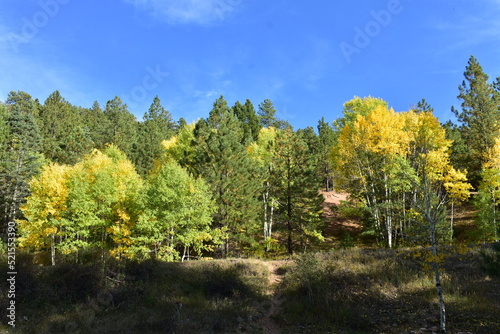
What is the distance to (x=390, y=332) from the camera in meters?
11.0

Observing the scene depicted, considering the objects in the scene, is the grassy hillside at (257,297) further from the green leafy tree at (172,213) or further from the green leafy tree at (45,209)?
the green leafy tree at (45,209)

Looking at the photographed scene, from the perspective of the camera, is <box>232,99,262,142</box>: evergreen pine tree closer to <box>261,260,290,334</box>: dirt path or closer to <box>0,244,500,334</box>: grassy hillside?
<box>261,260,290,334</box>: dirt path

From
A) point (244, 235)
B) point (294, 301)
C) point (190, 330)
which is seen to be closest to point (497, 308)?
point (294, 301)

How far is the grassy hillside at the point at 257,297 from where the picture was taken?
11641 mm

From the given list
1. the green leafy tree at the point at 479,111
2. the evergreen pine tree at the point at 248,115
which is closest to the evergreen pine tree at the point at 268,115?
the evergreen pine tree at the point at 248,115

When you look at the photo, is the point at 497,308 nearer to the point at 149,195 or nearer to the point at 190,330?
the point at 190,330

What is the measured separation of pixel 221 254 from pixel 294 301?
13.1 m

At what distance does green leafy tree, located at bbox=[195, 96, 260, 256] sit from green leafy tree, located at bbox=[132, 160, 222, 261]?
2.96 metres

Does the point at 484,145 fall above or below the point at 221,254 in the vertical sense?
above

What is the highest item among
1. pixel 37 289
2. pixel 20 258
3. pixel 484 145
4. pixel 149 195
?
pixel 484 145

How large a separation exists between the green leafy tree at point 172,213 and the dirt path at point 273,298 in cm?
547

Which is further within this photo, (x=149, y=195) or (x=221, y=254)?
(x=221, y=254)

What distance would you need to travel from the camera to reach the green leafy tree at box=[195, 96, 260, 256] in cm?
2542

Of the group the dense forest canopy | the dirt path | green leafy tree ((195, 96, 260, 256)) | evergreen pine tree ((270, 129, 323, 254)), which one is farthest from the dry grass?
green leafy tree ((195, 96, 260, 256))
